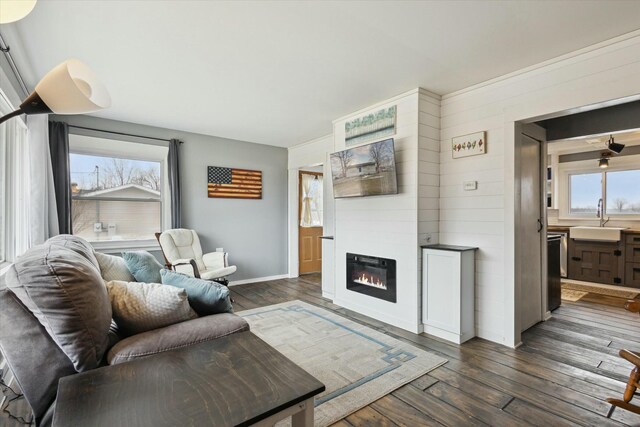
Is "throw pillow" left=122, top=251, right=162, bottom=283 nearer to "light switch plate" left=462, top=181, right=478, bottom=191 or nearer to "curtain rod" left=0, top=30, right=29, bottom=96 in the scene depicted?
"curtain rod" left=0, top=30, right=29, bottom=96

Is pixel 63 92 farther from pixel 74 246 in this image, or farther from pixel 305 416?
pixel 305 416

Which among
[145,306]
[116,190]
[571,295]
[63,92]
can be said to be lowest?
[571,295]

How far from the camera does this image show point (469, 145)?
3.22 m

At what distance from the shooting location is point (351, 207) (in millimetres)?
4102

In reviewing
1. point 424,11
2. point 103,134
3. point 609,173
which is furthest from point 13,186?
point 609,173

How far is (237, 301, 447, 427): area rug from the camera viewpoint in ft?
6.99

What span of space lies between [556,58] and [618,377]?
2.57 m

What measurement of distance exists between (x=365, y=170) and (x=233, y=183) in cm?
269

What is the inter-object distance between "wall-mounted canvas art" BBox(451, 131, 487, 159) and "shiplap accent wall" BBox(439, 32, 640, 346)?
0.05 metres

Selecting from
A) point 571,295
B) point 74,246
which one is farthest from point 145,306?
point 571,295

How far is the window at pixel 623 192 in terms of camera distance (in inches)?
204

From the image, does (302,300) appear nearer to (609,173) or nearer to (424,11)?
(424,11)

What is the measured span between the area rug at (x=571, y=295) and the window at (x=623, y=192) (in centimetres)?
182

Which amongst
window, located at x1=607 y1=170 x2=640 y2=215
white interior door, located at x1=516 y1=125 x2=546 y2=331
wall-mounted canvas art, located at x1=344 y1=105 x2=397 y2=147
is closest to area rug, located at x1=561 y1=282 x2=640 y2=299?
window, located at x1=607 y1=170 x2=640 y2=215
